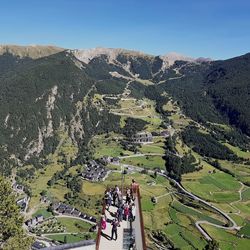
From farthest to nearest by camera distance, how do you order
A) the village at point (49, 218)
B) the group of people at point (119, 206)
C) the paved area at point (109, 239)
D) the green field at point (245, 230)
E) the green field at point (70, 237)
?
the green field at point (245, 230) < the village at point (49, 218) < the green field at point (70, 237) < the group of people at point (119, 206) < the paved area at point (109, 239)

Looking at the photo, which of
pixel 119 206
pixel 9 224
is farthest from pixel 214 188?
pixel 119 206

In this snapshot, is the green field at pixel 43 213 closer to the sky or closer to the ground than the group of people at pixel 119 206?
closer to the ground

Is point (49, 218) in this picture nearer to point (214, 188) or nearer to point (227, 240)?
point (227, 240)

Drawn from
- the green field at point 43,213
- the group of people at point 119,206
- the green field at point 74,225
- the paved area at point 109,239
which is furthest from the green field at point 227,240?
the paved area at point 109,239

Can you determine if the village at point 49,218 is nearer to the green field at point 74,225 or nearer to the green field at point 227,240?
the green field at point 74,225

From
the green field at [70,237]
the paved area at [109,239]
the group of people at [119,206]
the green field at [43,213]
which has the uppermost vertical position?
the group of people at [119,206]
